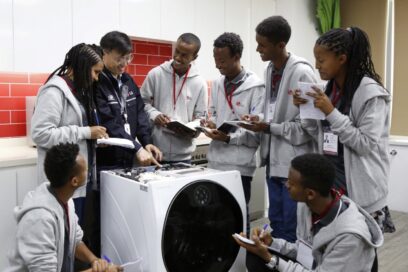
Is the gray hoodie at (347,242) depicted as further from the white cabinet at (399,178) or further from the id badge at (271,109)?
the white cabinet at (399,178)

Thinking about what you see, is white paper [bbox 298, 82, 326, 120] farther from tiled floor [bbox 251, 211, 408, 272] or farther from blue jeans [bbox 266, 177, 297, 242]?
tiled floor [bbox 251, 211, 408, 272]

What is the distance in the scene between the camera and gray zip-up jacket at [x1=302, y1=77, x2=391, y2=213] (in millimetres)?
1886

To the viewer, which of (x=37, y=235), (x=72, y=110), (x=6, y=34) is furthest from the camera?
(x=6, y=34)

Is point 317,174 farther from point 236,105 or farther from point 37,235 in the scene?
point 37,235

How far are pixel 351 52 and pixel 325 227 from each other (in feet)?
2.60

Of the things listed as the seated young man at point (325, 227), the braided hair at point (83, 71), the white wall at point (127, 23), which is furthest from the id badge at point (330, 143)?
the white wall at point (127, 23)

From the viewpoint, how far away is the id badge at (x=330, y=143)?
6.56 ft

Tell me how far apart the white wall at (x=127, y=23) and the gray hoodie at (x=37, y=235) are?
150 centimetres

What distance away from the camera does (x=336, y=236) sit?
164 centimetres

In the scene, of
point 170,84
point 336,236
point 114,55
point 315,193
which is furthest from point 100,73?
point 336,236

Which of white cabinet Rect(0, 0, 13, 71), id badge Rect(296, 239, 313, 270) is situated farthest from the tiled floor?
white cabinet Rect(0, 0, 13, 71)

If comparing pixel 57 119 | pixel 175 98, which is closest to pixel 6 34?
pixel 57 119

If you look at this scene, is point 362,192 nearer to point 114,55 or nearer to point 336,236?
point 336,236

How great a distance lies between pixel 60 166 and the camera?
170 cm
